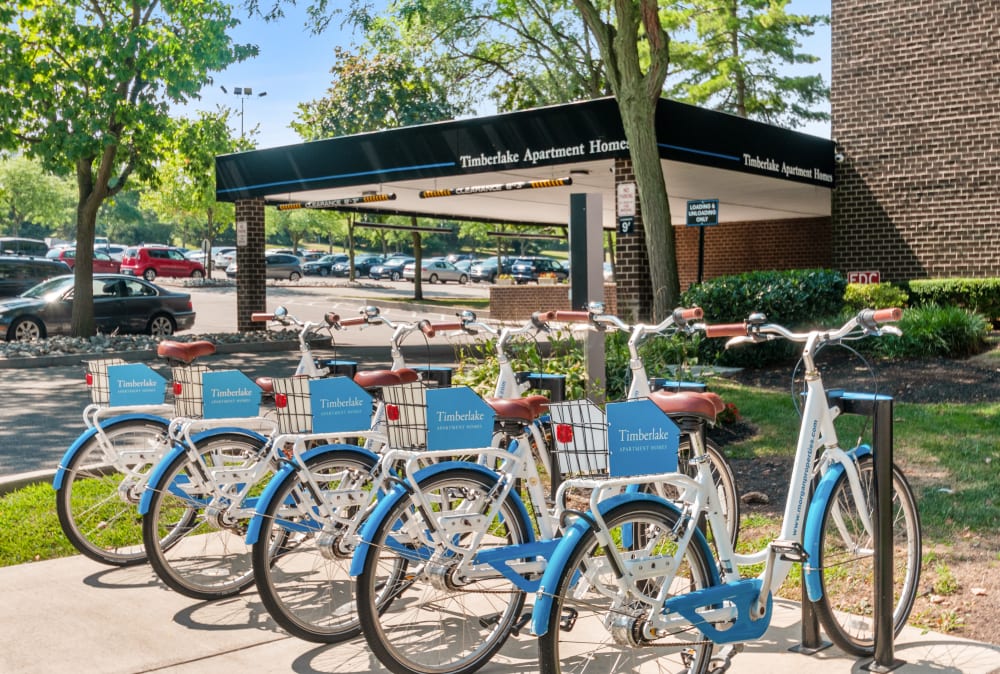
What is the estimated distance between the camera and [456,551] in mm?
4051

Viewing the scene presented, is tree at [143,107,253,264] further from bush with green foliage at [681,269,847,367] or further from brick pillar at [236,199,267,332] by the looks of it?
bush with green foliage at [681,269,847,367]

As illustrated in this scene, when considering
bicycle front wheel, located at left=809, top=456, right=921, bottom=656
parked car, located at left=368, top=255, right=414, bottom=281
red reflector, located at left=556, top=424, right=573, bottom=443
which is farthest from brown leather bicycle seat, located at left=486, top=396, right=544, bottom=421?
parked car, located at left=368, top=255, right=414, bottom=281

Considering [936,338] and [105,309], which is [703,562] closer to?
[936,338]

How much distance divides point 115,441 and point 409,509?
99.5 inches

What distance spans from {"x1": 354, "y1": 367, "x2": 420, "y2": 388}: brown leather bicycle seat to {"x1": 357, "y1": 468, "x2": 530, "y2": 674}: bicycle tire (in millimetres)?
907

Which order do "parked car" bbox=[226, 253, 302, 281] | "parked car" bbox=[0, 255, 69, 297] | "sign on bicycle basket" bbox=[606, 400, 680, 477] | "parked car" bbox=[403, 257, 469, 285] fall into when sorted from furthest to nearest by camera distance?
"parked car" bbox=[403, 257, 469, 285], "parked car" bbox=[226, 253, 302, 281], "parked car" bbox=[0, 255, 69, 297], "sign on bicycle basket" bbox=[606, 400, 680, 477]

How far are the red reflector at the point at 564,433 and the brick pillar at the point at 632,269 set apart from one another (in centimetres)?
1088

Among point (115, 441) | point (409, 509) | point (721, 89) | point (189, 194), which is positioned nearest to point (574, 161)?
point (115, 441)

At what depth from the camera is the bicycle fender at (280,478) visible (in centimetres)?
440

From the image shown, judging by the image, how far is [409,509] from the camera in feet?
13.3

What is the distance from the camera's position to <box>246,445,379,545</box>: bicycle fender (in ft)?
14.4

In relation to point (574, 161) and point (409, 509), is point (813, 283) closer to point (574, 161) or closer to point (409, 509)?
point (574, 161)

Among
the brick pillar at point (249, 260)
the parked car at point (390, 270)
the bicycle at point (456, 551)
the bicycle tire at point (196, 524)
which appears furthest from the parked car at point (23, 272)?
the parked car at point (390, 270)

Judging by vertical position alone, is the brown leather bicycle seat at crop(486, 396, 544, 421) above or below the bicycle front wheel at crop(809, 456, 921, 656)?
above
